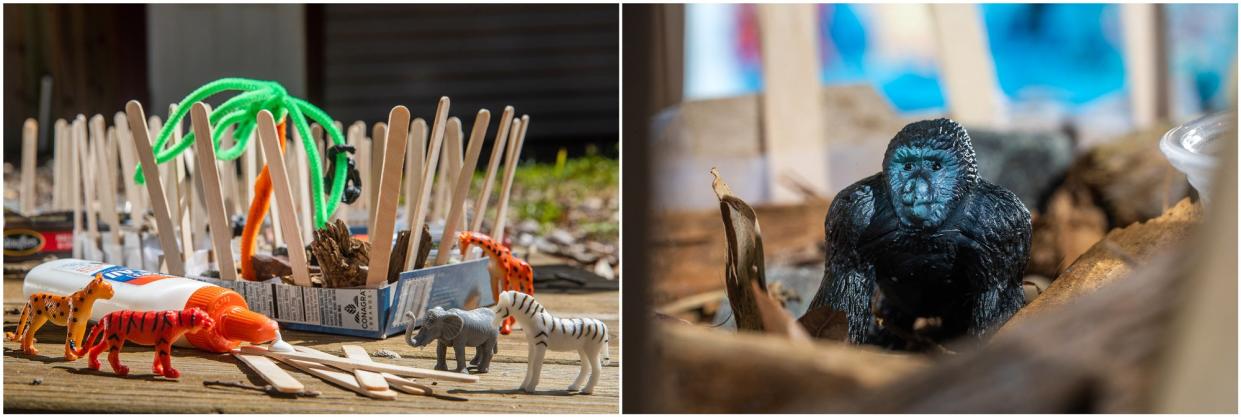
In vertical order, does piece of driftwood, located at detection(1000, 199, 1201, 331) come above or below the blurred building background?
below

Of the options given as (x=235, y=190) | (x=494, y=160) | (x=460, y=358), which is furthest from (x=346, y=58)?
(x=460, y=358)

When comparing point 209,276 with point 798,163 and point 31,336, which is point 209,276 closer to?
point 31,336

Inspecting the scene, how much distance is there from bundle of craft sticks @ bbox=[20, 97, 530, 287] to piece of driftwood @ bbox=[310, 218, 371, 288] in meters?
0.04

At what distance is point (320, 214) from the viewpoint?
2.38m

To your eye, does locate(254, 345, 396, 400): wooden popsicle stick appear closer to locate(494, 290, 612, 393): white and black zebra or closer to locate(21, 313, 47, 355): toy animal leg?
locate(494, 290, 612, 393): white and black zebra

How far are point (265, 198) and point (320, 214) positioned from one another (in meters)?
0.14

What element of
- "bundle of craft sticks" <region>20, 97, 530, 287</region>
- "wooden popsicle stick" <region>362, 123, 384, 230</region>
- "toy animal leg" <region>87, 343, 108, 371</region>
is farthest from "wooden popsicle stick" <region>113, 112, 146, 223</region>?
"toy animal leg" <region>87, 343, 108, 371</region>

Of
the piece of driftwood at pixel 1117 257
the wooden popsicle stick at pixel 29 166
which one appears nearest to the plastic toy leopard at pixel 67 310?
the wooden popsicle stick at pixel 29 166

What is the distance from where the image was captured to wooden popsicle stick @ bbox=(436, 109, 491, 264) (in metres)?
2.10

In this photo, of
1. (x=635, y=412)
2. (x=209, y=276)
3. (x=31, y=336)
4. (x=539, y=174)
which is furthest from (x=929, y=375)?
(x=539, y=174)

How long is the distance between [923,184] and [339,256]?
3.83 feet

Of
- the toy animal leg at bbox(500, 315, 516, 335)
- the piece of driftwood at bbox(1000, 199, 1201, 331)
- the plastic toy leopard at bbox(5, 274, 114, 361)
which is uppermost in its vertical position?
the piece of driftwood at bbox(1000, 199, 1201, 331)

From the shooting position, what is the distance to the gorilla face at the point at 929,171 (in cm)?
155

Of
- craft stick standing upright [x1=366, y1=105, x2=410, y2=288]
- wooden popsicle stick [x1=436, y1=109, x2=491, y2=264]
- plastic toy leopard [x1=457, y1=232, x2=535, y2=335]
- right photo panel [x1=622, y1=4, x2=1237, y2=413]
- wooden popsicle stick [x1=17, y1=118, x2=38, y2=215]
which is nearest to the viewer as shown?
right photo panel [x1=622, y1=4, x2=1237, y2=413]
